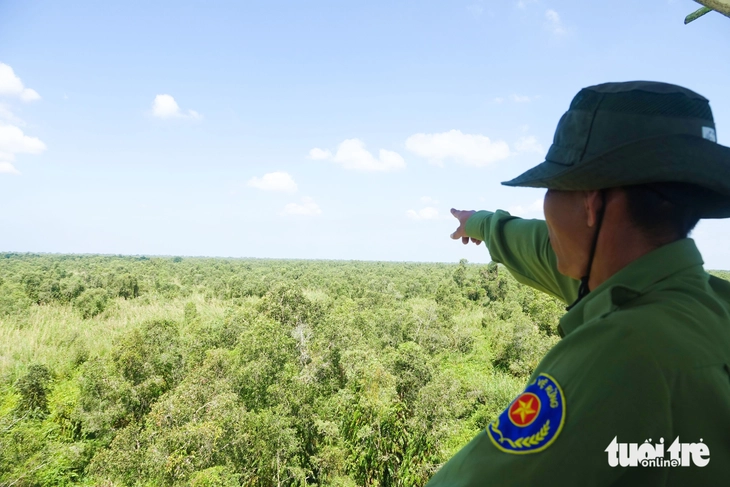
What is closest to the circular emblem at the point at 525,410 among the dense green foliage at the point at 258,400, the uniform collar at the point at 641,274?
the uniform collar at the point at 641,274

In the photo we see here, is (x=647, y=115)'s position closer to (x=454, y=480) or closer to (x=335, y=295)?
(x=454, y=480)

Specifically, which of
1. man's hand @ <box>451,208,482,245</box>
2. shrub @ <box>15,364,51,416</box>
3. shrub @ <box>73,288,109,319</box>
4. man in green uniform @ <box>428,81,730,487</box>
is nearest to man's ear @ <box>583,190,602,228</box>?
man in green uniform @ <box>428,81,730,487</box>

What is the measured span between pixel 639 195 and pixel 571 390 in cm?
45

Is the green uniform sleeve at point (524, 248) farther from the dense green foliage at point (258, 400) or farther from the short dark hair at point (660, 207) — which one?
the dense green foliage at point (258, 400)

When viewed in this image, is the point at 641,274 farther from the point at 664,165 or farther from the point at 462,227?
the point at 462,227

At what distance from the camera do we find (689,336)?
58cm

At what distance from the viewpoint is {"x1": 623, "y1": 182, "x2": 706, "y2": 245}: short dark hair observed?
766mm

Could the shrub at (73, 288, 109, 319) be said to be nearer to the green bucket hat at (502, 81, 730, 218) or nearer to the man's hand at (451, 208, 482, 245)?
the man's hand at (451, 208, 482, 245)

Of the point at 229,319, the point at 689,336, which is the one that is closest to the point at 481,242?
the point at 689,336

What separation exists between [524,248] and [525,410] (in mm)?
1144

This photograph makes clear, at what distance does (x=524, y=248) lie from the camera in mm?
1646

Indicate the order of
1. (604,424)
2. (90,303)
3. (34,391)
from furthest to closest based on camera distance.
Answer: (90,303), (34,391), (604,424)

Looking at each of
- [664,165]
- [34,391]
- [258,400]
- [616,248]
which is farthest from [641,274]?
[34,391]

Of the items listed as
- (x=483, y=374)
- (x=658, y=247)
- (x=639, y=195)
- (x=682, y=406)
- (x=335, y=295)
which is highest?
(x=639, y=195)
